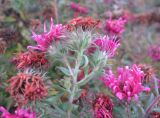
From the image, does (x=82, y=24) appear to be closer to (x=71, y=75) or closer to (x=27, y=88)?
(x=71, y=75)

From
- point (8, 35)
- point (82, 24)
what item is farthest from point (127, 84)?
point (8, 35)

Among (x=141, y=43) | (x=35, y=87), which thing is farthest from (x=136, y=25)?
(x=35, y=87)

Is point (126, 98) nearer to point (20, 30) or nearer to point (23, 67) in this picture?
point (23, 67)

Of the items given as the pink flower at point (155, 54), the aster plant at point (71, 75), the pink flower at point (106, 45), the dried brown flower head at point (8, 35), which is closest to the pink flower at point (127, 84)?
the aster plant at point (71, 75)

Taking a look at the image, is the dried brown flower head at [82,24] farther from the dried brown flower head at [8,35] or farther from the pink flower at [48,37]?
the dried brown flower head at [8,35]

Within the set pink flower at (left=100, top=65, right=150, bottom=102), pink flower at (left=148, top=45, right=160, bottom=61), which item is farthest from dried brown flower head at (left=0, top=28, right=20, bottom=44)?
pink flower at (left=148, top=45, right=160, bottom=61)

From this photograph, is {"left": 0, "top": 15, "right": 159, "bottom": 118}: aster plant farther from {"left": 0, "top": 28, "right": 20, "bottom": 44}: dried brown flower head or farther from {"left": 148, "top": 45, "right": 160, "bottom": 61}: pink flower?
{"left": 148, "top": 45, "right": 160, "bottom": 61}: pink flower
